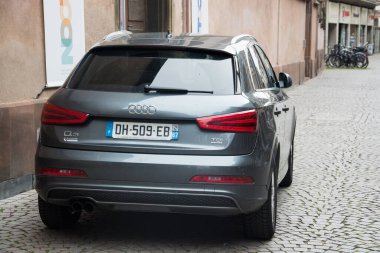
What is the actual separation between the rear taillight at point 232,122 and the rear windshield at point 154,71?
0.73ft

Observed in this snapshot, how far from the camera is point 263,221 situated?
489cm

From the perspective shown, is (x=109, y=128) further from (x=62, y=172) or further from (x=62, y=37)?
(x=62, y=37)

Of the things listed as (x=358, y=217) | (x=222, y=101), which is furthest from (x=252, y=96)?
(x=358, y=217)

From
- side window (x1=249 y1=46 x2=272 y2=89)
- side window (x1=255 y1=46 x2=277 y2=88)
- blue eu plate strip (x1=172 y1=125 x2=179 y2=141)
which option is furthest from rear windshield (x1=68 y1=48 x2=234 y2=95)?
side window (x1=255 y1=46 x2=277 y2=88)

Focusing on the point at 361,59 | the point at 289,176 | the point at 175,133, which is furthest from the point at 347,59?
the point at 175,133

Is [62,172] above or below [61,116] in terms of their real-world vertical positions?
below

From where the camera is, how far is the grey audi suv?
4.35 metres

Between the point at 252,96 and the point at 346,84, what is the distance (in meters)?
19.8

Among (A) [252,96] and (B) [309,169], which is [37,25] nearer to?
(A) [252,96]

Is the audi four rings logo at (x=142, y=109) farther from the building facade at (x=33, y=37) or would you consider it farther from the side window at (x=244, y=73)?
the building facade at (x=33, y=37)

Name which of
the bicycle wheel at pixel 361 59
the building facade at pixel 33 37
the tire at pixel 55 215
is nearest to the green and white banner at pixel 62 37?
the building facade at pixel 33 37

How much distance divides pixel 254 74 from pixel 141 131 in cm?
121

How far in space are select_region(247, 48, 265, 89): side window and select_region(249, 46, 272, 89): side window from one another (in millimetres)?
48

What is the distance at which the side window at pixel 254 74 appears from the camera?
5.04 meters
